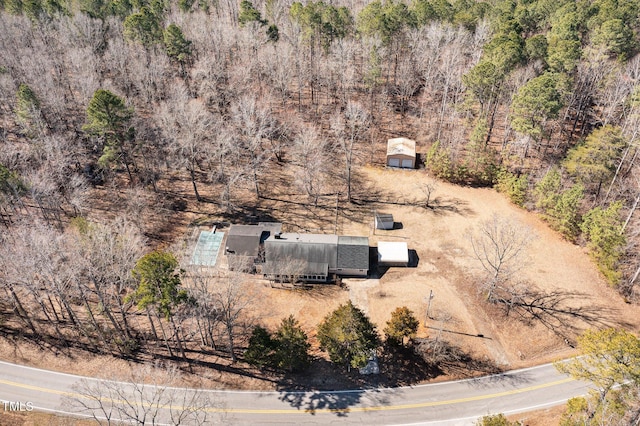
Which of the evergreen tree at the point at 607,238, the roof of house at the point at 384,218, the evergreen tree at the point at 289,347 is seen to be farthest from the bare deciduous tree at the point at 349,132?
the evergreen tree at the point at 607,238

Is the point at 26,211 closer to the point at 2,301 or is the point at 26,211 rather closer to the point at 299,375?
the point at 2,301

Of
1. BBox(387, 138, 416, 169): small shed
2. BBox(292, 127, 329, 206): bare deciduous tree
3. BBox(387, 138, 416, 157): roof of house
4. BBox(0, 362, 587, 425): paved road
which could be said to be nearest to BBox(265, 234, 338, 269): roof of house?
BBox(292, 127, 329, 206): bare deciduous tree

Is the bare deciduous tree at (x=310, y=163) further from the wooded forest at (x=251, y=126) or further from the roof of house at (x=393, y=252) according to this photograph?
the roof of house at (x=393, y=252)

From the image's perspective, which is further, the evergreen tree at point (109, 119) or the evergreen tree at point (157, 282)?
the evergreen tree at point (109, 119)

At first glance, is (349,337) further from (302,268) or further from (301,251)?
(301,251)

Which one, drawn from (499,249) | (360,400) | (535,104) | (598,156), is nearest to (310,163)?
(499,249)
